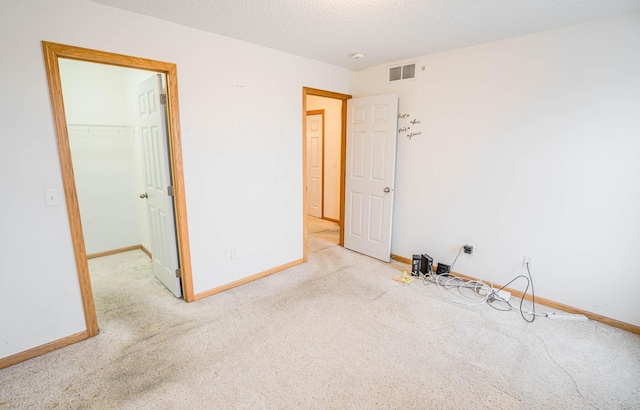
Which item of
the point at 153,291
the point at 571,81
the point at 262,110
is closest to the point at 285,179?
the point at 262,110

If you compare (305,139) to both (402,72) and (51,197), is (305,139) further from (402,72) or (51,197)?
(51,197)

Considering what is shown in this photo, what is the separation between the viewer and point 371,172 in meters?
3.76

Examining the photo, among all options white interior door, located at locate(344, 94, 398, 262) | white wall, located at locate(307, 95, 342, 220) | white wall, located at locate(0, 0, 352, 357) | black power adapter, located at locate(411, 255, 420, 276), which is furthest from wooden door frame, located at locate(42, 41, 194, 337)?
white wall, located at locate(307, 95, 342, 220)

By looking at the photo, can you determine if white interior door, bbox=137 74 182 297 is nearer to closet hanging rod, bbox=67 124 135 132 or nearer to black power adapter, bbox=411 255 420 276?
closet hanging rod, bbox=67 124 135 132

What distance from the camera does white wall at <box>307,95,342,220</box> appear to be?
539cm

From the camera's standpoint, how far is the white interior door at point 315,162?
576 centimetres

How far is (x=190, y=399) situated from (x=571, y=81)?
365 centimetres

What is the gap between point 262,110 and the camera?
3027 mm

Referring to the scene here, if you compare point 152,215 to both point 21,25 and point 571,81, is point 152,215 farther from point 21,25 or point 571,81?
point 571,81

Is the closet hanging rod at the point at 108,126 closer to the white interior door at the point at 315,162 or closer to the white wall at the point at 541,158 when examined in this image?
the white interior door at the point at 315,162

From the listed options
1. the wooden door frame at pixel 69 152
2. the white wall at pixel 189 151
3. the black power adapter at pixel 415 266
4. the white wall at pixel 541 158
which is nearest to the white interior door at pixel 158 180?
the wooden door frame at pixel 69 152

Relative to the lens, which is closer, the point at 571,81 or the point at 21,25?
the point at 21,25

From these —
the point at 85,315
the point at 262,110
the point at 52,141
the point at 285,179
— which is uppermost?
the point at 262,110

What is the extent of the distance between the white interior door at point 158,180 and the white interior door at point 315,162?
3344 millimetres
